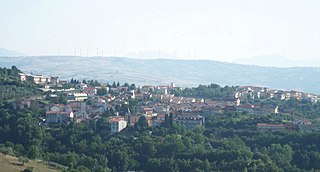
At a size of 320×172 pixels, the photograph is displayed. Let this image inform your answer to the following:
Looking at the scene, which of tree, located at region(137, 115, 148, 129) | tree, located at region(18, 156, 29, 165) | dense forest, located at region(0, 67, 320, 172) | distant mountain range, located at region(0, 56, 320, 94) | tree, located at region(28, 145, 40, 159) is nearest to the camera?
tree, located at region(18, 156, 29, 165)

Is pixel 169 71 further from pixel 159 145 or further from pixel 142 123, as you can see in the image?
pixel 159 145

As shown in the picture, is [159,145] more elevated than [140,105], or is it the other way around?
[140,105]

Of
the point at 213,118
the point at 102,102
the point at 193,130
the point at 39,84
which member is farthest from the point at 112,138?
the point at 39,84

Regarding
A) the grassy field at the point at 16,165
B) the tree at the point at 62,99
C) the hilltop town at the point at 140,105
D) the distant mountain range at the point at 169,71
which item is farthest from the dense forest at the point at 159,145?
the distant mountain range at the point at 169,71

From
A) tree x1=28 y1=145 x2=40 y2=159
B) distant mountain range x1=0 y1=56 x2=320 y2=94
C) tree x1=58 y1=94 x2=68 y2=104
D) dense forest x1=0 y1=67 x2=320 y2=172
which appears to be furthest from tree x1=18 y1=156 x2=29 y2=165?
distant mountain range x1=0 y1=56 x2=320 y2=94

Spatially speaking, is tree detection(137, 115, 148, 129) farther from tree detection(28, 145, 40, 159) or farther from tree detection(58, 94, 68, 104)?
tree detection(58, 94, 68, 104)

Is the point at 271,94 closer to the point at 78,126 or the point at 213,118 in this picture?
the point at 213,118

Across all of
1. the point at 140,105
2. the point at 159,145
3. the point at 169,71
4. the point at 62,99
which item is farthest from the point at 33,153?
the point at 169,71
